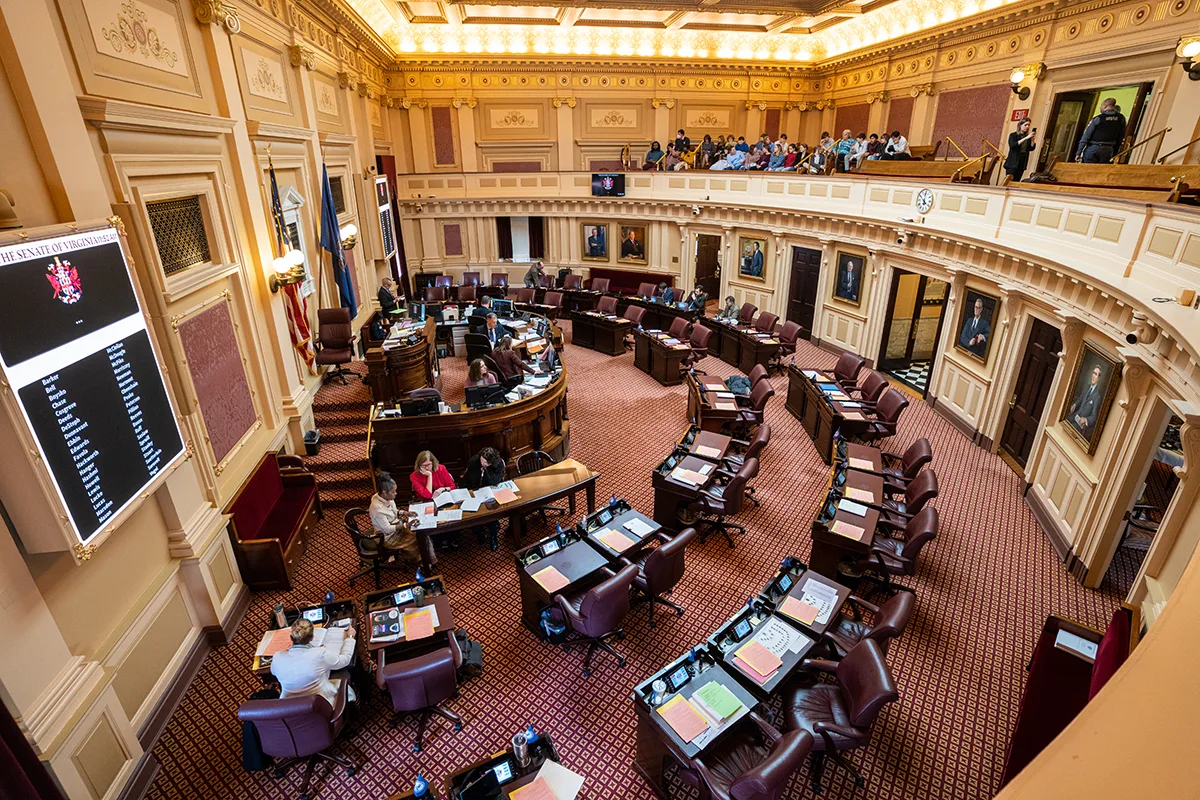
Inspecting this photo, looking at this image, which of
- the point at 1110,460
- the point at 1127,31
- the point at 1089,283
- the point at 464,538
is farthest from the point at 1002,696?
the point at 1127,31

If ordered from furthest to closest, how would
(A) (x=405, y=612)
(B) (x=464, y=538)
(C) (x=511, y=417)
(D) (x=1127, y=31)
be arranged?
(D) (x=1127, y=31) < (C) (x=511, y=417) < (B) (x=464, y=538) < (A) (x=405, y=612)

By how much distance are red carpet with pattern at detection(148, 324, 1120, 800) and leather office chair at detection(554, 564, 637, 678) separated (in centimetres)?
25

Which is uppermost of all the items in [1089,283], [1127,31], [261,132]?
[1127,31]

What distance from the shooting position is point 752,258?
15812 millimetres

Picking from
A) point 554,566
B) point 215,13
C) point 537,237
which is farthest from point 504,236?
point 554,566

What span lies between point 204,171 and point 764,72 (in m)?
17.5

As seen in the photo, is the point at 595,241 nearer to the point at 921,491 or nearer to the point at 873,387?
the point at 873,387

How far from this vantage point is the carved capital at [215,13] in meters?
5.99

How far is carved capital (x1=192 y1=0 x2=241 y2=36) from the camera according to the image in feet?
19.6

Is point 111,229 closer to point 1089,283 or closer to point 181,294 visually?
point 181,294

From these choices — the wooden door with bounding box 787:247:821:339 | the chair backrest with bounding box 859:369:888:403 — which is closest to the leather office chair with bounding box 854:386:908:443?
the chair backrest with bounding box 859:369:888:403

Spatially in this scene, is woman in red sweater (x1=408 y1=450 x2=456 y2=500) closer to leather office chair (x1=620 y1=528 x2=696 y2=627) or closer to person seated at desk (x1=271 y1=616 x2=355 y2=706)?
person seated at desk (x1=271 y1=616 x2=355 y2=706)

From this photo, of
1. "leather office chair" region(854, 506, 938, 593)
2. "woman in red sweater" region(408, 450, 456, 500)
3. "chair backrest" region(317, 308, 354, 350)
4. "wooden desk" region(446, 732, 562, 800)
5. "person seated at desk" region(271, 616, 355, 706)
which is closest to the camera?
"wooden desk" region(446, 732, 562, 800)

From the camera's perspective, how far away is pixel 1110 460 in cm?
603
